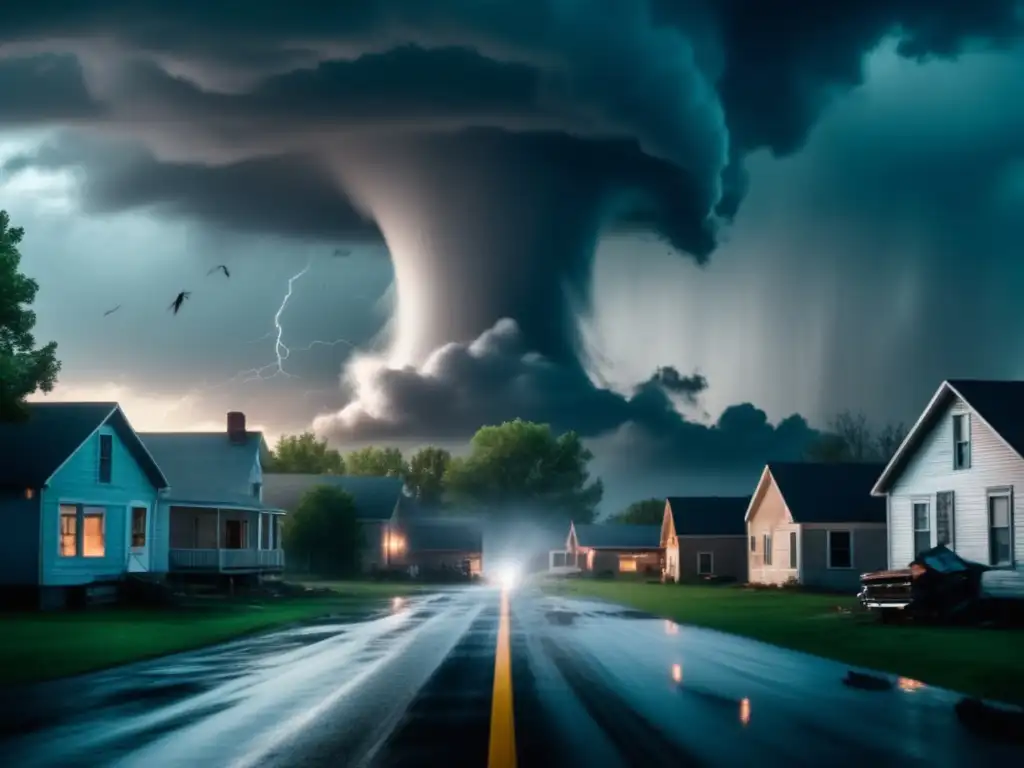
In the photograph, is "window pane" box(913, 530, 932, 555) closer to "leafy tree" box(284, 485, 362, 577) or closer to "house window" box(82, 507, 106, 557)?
"house window" box(82, 507, 106, 557)

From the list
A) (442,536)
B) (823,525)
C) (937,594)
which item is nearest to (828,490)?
(823,525)

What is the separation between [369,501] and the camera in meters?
102

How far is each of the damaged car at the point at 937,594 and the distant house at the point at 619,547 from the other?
253 feet

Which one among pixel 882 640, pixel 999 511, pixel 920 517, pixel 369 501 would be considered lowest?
pixel 882 640

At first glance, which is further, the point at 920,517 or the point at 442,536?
the point at 442,536

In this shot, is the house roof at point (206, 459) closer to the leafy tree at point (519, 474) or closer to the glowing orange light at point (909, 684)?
the glowing orange light at point (909, 684)

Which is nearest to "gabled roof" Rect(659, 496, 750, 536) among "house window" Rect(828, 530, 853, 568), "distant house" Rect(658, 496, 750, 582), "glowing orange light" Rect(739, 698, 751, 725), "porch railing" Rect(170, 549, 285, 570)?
"distant house" Rect(658, 496, 750, 582)

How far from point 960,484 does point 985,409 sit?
9.17 feet

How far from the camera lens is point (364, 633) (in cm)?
2925

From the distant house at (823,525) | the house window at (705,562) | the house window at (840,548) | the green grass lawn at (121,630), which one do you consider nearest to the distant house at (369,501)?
the house window at (705,562)

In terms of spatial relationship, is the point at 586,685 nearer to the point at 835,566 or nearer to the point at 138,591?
the point at 138,591

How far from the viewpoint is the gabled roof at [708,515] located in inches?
3413

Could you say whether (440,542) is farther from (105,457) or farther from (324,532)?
(105,457)

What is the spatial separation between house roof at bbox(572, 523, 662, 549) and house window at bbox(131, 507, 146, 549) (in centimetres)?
6988
